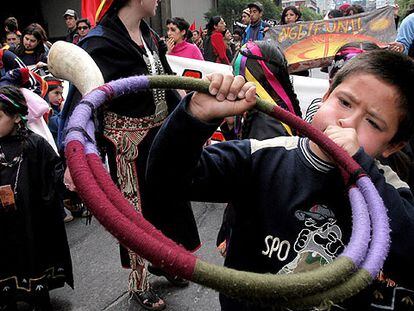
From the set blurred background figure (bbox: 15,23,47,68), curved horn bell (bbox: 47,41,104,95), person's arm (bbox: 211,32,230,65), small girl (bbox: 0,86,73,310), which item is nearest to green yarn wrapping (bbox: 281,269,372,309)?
curved horn bell (bbox: 47,41,104,95)

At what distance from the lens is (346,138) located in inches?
45.3

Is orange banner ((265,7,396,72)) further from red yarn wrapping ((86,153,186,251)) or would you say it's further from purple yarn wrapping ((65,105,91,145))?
red yarn wrapping ((86,153,186,251))

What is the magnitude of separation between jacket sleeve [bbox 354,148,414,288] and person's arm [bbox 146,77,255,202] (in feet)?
1.20

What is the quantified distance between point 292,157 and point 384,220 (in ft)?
1.01

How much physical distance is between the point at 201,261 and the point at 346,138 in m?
0.61

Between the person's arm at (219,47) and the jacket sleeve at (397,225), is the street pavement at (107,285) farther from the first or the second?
the person's arm at (219,47)

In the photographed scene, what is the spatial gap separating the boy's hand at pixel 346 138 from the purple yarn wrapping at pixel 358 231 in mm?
106

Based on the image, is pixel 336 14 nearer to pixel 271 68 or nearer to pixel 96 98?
pixel 271 68

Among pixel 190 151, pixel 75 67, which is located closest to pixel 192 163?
pixel 190 151

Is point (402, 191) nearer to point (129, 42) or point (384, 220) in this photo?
point (384, 220)

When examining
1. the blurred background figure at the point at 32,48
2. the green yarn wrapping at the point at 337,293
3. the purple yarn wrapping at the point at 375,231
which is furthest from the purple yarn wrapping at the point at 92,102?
the blurred background figure at the point at 32,48

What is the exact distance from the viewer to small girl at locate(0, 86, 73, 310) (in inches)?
107

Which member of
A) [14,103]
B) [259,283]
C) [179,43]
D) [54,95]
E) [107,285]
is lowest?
[107,285]

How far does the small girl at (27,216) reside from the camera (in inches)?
107
